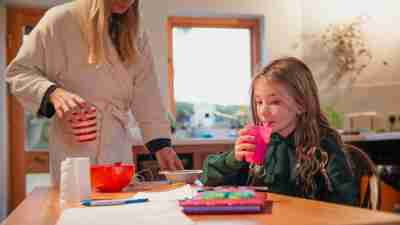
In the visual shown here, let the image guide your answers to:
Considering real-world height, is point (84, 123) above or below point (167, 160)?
above

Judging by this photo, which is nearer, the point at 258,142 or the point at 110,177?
the point at 258,142

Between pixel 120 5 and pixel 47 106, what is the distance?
15.7 inches

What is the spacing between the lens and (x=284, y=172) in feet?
4.78

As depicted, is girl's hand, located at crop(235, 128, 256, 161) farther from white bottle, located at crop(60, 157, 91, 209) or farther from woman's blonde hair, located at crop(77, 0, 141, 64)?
woman's blonde hair, located at crop(77, 0, 141, 64)

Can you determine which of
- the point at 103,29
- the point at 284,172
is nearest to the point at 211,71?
the point at 103,29

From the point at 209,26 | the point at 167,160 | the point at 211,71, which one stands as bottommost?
the point at 167,160

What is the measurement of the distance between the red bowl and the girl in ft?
0.76

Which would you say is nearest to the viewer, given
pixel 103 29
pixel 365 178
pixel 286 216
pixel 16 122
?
pixel 286 216

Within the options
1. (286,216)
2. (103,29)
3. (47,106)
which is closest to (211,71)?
(103,29)

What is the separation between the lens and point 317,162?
4.53ft

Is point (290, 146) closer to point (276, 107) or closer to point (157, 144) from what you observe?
point (276, 107)

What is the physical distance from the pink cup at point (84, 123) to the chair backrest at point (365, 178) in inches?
27.9

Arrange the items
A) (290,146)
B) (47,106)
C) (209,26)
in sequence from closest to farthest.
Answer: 1. (290,146)
2. (47,106)
3. (209,26)

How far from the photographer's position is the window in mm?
4605
